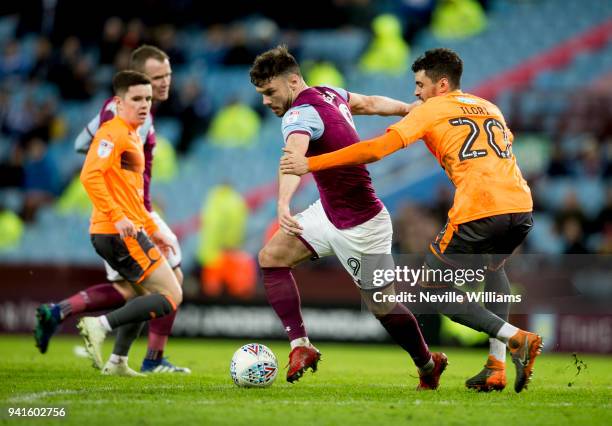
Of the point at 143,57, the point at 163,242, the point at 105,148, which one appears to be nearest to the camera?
the point at 105,148

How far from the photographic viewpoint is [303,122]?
20.6 ft

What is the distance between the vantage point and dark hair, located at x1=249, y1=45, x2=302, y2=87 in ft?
21.1

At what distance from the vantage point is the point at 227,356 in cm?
1030

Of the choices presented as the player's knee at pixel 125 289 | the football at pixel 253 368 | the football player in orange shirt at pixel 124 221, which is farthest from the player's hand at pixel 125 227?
the football at pixel 253 368

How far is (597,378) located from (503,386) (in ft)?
6.33

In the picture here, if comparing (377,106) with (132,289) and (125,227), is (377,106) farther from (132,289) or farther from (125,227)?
(132,289)

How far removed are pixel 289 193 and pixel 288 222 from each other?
19 centimetres

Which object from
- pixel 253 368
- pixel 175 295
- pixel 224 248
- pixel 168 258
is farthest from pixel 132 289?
pixel 224 248

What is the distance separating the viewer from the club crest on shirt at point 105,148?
7176mm

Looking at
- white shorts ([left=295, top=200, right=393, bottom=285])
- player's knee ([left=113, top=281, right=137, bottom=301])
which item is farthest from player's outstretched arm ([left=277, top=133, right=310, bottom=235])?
player's knee ([left=113, top=281, right=137, bottom=301])

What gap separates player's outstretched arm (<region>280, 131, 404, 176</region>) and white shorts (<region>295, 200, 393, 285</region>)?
2.23 ft

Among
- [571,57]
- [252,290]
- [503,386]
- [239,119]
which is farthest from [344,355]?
[571,57]

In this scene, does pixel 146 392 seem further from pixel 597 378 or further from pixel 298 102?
pixel 597 378

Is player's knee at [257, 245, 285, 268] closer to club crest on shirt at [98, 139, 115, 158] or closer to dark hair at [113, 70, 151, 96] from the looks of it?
club crest on shirt at [98, 139, 115, 158]
